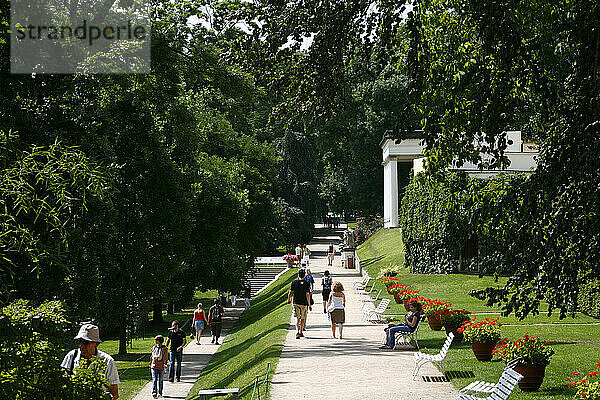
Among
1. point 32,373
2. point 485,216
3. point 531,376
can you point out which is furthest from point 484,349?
point 32,373

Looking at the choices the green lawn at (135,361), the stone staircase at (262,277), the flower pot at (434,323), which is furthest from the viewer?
the stone staircase at (262,277)

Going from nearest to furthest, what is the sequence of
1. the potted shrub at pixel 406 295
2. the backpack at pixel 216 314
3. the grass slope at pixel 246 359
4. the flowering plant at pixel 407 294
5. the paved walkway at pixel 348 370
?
the paved walkway at pixel 348 370, the grass slope at pixel 246 359, the potted shrub at pixel 406 295, the flowering plant at pixel 407 294, the backpack at pixel 216 314

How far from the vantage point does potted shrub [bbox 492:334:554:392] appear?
12414 millimetres

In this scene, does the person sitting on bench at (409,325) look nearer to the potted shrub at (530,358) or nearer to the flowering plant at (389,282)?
the potted shrub at (530,358)

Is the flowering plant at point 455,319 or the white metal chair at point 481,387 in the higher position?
the white metal chair at point 481,387

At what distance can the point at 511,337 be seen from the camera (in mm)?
18781

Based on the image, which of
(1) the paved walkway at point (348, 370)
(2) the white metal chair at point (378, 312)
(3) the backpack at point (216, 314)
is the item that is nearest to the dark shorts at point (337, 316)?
(1) the paved walkway at point (348, 370)

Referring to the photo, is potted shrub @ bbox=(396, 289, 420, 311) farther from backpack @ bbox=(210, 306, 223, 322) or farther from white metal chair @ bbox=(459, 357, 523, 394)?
white metal chair @ bbox=(459, 357, 523, 394)

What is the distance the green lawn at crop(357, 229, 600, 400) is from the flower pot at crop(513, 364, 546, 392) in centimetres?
16

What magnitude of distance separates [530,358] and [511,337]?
6556 mm

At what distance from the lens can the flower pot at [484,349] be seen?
1546cm

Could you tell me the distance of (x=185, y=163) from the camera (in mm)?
31719

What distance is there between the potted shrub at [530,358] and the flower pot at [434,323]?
7.77 m

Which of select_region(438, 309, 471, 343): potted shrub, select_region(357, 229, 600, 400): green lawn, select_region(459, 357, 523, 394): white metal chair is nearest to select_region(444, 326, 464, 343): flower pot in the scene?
select_region(438, 309, 471, 343): potted shrub
